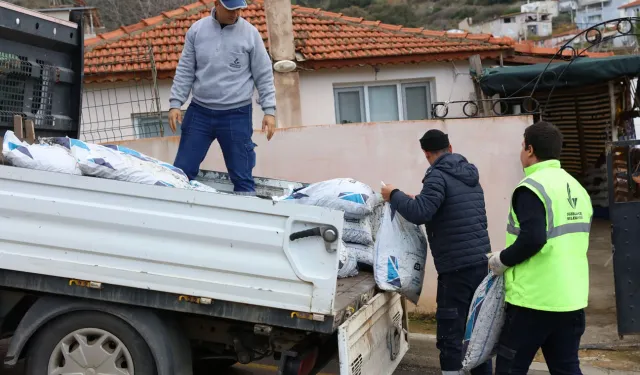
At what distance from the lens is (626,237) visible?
6.07 meters

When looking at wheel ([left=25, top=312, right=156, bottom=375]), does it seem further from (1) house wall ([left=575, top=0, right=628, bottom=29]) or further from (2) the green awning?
(1) house wall ([left=575, top=0, right=628, bottom=29])

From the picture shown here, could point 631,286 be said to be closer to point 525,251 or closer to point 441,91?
point 525,251

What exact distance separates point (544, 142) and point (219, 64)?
8.44 feet

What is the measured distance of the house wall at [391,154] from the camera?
24.1 feet

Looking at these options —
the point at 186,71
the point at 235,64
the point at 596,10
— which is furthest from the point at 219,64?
the point at 596,10

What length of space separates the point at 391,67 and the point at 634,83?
3.76m

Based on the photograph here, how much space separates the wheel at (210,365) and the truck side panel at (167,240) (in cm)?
85

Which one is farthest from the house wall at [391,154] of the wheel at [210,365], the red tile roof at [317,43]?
the red tile roof at [317,43]

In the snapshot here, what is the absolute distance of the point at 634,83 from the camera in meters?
10.5

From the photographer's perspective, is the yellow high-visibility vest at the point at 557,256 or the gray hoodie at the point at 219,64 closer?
the yellow high-visibility vest at the point at 557,256

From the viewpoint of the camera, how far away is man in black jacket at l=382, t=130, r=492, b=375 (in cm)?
467

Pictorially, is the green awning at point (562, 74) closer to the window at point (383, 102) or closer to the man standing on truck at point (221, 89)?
the window at point (383, 102)

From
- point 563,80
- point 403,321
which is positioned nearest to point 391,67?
point 563,80

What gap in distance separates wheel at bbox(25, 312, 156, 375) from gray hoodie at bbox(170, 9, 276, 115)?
7.04ft
